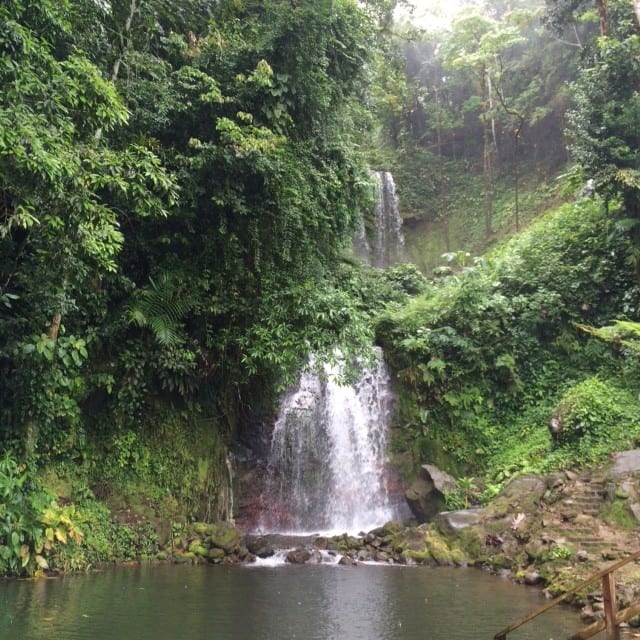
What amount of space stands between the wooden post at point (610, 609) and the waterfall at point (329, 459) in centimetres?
823

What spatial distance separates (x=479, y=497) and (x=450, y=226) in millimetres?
19217

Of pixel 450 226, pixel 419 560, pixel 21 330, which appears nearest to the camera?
pixel 21 330

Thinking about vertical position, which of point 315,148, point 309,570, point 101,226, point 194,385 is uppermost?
point 315,148

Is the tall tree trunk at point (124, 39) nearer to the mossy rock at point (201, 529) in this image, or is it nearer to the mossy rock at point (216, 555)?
the mossy rock at point (201, 529)

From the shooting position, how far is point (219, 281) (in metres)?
11.6

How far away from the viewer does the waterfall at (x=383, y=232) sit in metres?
24.8

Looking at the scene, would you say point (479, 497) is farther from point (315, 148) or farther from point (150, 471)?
point (315, 148)

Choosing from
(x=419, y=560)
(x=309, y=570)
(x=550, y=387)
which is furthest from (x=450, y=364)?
(x=309, y=570)

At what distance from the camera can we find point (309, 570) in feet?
31.1

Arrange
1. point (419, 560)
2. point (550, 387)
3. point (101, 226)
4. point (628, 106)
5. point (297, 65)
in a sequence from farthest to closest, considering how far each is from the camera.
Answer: point (550, 387), point (628, 106), point (297, 65), point (419, 560), point (101, 226)

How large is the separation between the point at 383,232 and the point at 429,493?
1584 cm

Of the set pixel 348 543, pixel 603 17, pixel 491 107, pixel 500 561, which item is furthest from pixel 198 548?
pixel 491 107

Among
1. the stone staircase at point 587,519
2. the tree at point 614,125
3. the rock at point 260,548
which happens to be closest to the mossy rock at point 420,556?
the stone staircase at point 587,519

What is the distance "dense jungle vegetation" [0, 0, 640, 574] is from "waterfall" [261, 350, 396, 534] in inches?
24.9
